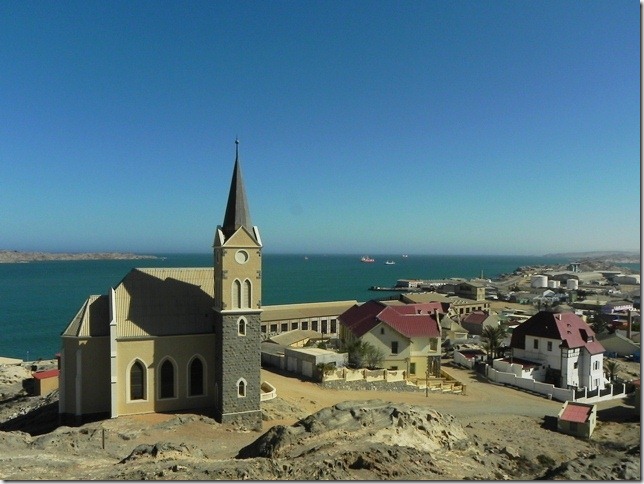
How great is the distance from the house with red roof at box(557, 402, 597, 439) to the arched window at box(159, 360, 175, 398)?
23.0m

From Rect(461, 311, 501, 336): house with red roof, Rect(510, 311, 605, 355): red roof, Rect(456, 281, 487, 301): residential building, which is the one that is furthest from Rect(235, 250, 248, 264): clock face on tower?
Rect(456, 281, 487, 301): residential building

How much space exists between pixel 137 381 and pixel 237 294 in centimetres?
734

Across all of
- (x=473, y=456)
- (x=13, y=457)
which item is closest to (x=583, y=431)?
(x=473, y=456)

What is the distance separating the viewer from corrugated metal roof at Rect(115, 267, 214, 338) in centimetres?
2597

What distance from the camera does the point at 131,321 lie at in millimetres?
25875

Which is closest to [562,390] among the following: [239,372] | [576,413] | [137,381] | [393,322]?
[576,413]

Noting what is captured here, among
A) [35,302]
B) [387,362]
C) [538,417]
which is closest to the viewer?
[538,417]

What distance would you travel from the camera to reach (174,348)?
26219mm

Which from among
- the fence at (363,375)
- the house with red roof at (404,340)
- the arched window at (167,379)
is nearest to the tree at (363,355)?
the house with red roof at (404,340)

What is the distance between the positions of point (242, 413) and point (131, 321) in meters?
8.09

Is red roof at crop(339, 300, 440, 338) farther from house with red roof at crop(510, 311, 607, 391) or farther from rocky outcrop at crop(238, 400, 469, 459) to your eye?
rocky outcrop at crop(238, 400, 469, 459)

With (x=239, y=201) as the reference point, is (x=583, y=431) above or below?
below

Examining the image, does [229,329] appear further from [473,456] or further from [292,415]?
[473,456]

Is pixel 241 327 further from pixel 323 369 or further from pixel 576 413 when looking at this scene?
pixel 576 413
